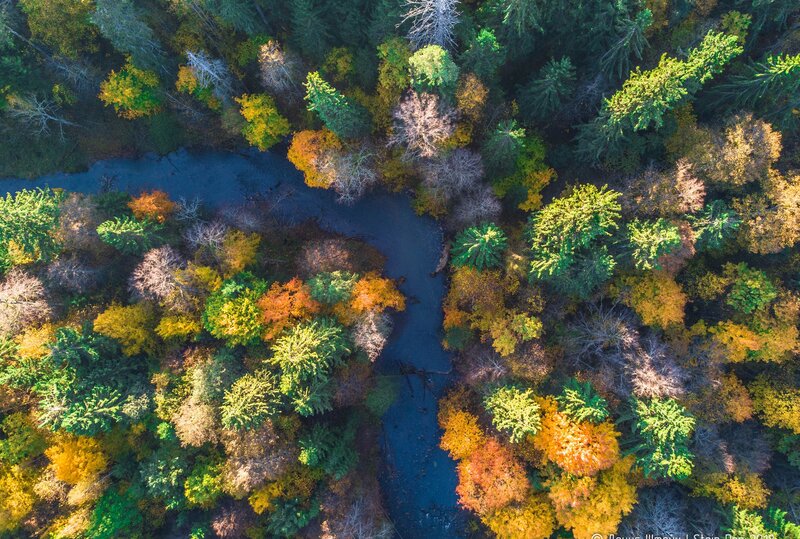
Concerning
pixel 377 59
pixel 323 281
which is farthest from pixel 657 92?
pixel 323 281

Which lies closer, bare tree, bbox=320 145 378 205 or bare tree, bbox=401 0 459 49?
bare tree, bbox=401 0 459 49

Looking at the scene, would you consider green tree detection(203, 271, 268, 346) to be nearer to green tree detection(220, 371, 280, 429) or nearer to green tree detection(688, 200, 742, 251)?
green tree detection(220, 371, 280, 429)

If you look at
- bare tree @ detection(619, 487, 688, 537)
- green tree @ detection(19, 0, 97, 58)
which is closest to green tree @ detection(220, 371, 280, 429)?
bare tree @ detection(619, 487, 688, 537)

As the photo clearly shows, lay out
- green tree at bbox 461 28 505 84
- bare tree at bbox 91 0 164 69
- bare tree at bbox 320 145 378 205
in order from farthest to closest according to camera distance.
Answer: bare tree at bbox 320 145 378 205, bare tree at bbox 91 0 164 69, green tree at bbox 461 28 505 84

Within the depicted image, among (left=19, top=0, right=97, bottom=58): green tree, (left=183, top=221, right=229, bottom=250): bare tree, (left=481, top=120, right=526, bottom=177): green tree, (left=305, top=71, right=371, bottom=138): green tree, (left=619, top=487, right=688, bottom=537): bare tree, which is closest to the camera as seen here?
(left=305, top=71, right=371, bottom=138): green tree

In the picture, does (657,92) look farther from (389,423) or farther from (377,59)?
(389,423)

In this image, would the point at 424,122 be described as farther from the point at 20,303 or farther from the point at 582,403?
the point at 20,303
